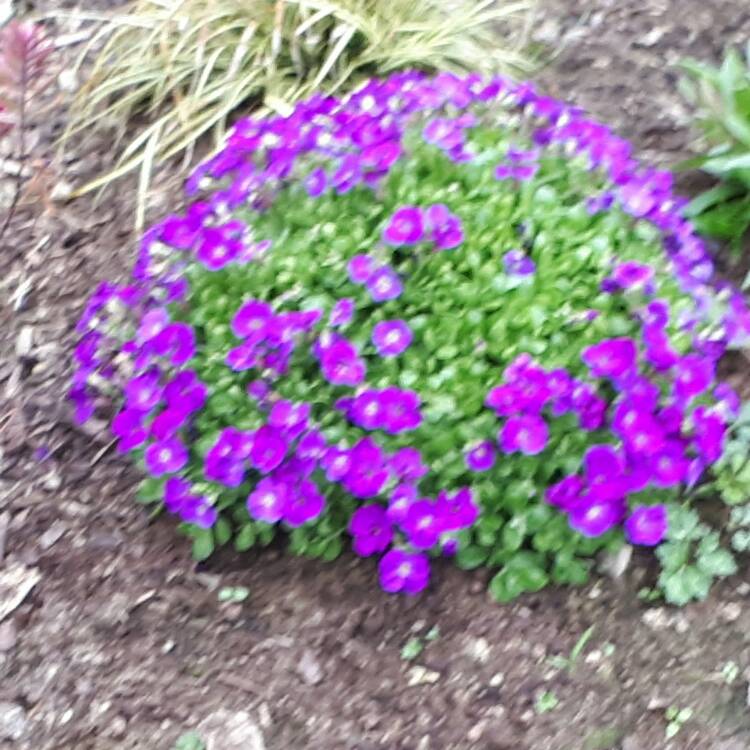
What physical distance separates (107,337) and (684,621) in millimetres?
1174

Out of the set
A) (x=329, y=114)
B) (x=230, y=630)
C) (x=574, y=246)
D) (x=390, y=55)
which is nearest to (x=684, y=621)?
(x=574, y=246)

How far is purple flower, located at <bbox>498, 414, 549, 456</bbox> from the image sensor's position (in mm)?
1683

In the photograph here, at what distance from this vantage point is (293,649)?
1849mm

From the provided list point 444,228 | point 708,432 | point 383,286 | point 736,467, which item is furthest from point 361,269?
point 736,467

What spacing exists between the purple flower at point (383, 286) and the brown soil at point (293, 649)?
508mm

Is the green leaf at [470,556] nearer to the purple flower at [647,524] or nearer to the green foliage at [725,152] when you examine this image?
the purple flower at [647,524]

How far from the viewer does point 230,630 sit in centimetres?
188

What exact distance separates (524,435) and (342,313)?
0.35m

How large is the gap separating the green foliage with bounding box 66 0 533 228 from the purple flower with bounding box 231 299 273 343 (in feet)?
3.09

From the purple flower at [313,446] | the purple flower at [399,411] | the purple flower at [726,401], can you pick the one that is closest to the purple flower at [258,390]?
the purple flower at [313,446]

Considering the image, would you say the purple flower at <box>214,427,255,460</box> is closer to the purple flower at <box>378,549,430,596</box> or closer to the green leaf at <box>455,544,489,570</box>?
the purple flower at <box>378,549,430,596</box>

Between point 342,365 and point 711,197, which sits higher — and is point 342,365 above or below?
below

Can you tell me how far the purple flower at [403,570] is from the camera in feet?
5.90

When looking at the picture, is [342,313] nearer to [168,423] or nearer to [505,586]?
[168,423]
